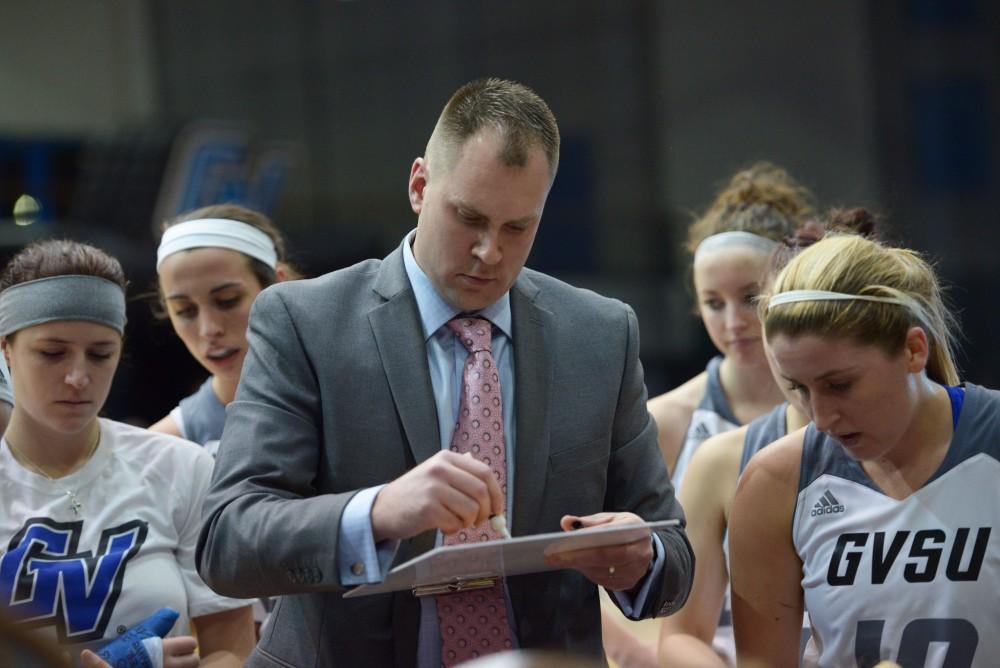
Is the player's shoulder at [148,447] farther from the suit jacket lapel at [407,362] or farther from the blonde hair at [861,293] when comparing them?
the blonde hair at [861,293]

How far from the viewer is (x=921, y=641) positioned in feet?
7.62

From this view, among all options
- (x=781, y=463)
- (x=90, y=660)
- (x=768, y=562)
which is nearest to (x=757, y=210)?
(x=781, y=463)

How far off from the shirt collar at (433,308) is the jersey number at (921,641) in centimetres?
84

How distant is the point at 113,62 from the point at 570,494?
917 centimetres

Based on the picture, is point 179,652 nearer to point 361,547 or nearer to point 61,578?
point 61,578

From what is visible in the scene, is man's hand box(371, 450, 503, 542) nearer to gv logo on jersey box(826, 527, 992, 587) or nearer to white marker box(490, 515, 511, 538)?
white marker box(490, 515, 511, 538)

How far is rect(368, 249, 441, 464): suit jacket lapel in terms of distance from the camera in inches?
85.3

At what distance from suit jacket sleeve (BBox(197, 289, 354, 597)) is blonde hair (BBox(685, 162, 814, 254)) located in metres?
1.77

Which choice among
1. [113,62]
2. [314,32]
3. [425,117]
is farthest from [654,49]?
[113,62]

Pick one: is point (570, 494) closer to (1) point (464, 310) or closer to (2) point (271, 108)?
(1) point (464, 310)

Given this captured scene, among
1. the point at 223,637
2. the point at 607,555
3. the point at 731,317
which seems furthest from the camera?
the point at 731,317

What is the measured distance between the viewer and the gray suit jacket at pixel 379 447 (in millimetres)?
2098

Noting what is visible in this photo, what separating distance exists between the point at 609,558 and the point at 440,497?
1.18 ft

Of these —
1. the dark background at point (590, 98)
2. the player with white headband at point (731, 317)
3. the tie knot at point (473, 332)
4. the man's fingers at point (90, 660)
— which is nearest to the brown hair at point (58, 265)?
the man's fingers at point (90, 660)
